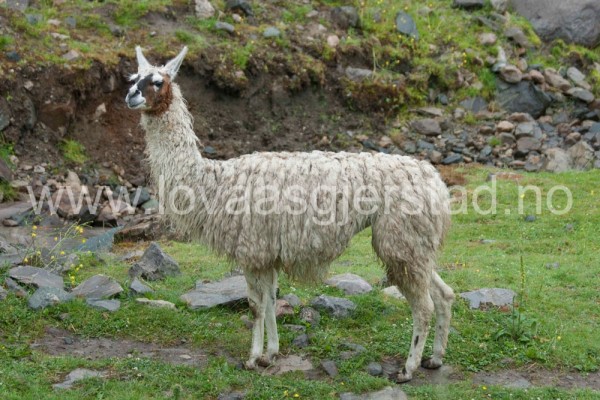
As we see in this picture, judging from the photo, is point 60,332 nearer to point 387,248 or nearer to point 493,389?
point 387,248

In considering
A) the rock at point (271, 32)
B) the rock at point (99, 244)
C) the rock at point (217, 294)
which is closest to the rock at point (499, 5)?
the rock at point (271, 32)

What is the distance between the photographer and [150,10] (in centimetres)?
1748

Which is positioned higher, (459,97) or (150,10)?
(150,10)

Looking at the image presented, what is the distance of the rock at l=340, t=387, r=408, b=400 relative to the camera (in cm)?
702

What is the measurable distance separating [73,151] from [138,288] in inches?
271

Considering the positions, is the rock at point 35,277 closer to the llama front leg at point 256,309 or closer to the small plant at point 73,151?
the llama front leg at point 256,309

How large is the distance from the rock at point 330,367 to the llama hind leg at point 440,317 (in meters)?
0.88

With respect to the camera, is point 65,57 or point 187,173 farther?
point 65,57

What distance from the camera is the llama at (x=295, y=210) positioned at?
24.1 feet

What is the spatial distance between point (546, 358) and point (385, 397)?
1.85 metres

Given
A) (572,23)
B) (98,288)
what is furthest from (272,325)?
(572,23)

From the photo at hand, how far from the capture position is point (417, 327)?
24.7 ft

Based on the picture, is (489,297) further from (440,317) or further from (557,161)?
(557,161)

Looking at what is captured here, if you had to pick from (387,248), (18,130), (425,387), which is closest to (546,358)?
(425,387)
